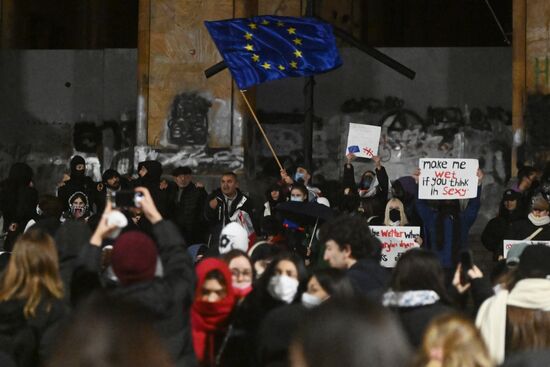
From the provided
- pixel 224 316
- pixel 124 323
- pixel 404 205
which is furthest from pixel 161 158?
pixel 124 323

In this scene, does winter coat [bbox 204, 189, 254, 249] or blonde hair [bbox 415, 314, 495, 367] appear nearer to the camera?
blonde hair [bbox 415, 314, 495, 367]

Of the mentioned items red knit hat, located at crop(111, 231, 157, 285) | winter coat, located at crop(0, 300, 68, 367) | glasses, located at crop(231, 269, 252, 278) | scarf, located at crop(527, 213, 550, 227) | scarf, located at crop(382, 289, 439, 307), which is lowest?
winter coat, located at crop(0, 300, 68, 367)

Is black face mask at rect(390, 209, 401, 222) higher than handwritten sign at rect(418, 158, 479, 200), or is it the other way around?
handwritten sign at rect(418, 158, 479, 200)

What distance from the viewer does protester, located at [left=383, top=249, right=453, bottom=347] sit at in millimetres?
6641

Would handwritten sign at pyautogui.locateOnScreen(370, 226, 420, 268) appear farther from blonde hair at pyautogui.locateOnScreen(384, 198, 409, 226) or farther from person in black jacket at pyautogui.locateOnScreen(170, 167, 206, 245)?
person in black jacket at pyautogui.locateOnScreen(170, 167, 206, 245)

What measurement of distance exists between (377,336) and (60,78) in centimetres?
1684

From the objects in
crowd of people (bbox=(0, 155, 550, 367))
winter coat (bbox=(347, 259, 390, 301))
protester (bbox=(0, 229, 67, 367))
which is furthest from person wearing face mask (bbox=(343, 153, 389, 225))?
protester (bbox=(0, 229, 67, 367))

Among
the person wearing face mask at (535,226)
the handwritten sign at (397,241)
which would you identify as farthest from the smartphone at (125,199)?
the handwritten sign at (397,241)

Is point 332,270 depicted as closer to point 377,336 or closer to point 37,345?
point 37,345

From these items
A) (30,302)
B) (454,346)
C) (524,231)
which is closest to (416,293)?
(454,346)

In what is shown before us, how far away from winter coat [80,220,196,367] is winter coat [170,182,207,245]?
7098mm

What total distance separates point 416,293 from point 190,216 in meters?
7.61

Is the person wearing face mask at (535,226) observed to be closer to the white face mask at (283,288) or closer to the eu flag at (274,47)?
the eu flag at (274,47)

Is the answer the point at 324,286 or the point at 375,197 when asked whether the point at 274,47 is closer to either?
the point at 375,197
